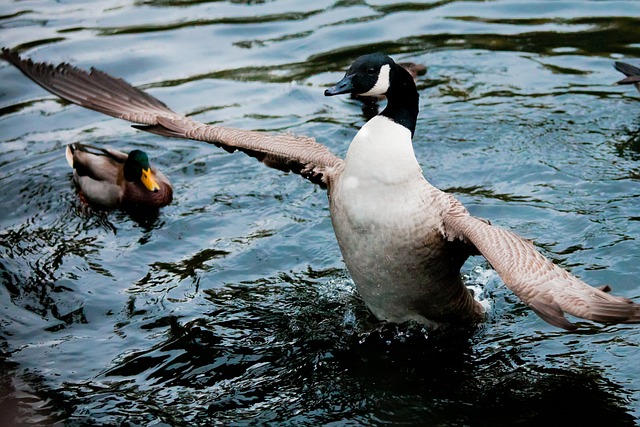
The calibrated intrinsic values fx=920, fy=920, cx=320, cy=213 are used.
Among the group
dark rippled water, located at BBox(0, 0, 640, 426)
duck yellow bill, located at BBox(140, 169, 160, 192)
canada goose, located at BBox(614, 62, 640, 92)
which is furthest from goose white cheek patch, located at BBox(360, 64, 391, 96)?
canada goose, located at BBox(614, 62, 640, 92)

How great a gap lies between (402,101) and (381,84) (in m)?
0.26

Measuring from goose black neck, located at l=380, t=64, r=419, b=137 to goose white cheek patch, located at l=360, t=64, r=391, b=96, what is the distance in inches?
2.3

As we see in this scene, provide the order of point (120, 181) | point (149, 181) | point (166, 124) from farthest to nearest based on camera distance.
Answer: point (120, 181), point (149, 181), point (166, 124)

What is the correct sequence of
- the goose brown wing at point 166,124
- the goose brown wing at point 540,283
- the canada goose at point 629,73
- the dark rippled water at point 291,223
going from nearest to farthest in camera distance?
the goose brown wing at point 540,283 → the dark rippled water at point 291,223 → the goose brown wing at point 166,124 → the canada goose at point 629,73

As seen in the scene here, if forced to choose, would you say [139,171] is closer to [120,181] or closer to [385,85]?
[120,181]

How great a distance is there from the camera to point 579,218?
9.88 metres

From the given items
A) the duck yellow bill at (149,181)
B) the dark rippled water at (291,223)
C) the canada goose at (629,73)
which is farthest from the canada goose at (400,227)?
the canada goose at (629,73)

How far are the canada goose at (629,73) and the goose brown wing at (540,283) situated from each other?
235 inches

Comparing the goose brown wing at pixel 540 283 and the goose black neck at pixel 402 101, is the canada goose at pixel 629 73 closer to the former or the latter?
the goose black neck at pixel 402 101

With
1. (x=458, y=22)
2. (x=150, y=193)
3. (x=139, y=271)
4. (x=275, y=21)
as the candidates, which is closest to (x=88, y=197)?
(x=150, y=193)

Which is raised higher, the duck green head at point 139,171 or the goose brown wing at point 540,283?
the goose brown wing at point 540,283

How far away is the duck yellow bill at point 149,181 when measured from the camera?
10.8 m

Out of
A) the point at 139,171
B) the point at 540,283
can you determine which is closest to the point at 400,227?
the point at 540,283

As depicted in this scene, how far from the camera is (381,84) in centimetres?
736
